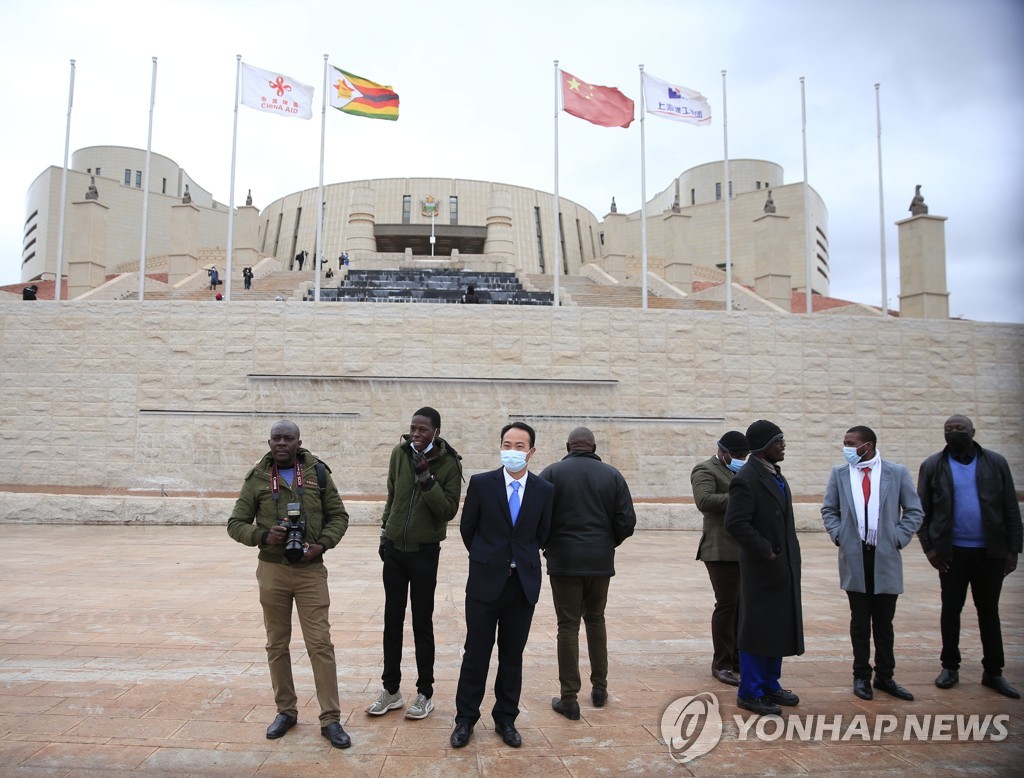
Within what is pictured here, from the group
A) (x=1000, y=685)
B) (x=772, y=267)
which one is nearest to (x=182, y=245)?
(x=772, y=267)

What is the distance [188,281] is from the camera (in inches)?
1134

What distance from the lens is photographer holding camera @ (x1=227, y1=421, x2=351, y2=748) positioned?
12.6 feet

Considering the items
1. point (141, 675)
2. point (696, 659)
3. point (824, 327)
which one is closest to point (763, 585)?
point (696, 659)

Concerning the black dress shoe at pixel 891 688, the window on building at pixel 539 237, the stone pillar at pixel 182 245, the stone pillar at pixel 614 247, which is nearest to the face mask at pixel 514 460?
the black dress shoe at pixel 891 688

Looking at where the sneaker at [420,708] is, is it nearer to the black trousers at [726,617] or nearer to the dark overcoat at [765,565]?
the dark overcoat at [765,565]

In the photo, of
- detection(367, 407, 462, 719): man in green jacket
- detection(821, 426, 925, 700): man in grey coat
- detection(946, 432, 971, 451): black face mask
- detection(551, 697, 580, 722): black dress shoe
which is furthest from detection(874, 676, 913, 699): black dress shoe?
detection(367, 407, 462, 719): man in green jacket

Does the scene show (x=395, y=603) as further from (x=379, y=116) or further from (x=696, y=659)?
(x=379, y=116)

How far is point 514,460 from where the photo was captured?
4.11 meters

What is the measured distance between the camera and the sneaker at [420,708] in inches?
159

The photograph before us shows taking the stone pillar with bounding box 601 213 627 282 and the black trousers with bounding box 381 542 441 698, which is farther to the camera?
the stone pillar with bounding box 601 213 627 282

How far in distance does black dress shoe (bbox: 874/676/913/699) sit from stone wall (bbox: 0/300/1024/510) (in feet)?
39.8

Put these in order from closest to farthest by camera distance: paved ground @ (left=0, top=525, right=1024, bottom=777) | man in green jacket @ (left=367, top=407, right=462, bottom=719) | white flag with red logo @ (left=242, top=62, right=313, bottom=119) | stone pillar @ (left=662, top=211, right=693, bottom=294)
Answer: paved ground @ (left=0, top=525, right=1024, bottom=777), man in green jacket @ (left=367, top=407, right=462, bottom=719), white flag with red logo @ (left=242, top=62, right=313, bottom=119), stone pillar @ (left=662, top=211, right=693, bottom=294)

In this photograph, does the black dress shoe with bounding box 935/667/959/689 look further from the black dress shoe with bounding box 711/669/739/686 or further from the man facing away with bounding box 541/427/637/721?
the man facing away with bounding box 541/427/637/721

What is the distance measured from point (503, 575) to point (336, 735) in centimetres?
111
